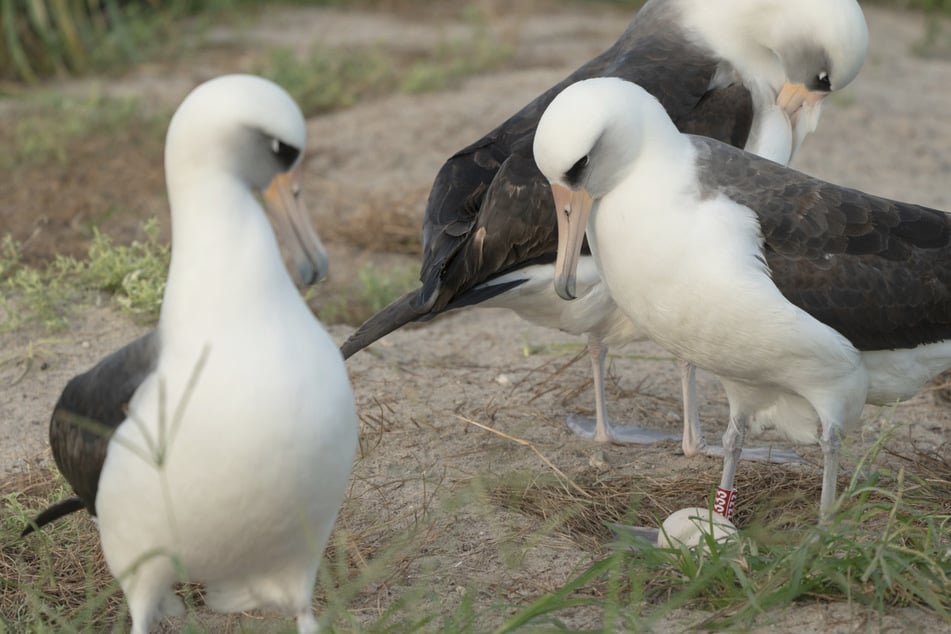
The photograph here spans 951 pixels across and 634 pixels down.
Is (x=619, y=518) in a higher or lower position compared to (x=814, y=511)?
lower

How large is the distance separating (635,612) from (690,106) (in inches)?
96.2

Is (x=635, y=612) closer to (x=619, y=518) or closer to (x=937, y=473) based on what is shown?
(x=619, y=518)

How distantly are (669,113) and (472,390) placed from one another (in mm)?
1367

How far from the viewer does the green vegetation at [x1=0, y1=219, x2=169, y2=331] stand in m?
5.77

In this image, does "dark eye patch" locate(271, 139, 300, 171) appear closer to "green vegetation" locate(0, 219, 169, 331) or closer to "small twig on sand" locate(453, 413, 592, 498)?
"small twig on sand" locate(453, 413, 592, 498)

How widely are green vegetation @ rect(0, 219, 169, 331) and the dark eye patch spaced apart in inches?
106

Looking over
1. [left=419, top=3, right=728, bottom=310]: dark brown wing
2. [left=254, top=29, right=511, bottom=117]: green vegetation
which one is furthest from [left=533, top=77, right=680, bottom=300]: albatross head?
[left=254, top=29, right=511, bottom=117]: green vegetation

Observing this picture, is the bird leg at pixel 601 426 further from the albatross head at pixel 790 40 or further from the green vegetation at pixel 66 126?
the green vegetation at pixel 66 126

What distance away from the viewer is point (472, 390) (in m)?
5.48

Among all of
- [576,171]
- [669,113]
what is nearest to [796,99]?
[669,113]

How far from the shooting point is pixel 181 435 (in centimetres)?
296

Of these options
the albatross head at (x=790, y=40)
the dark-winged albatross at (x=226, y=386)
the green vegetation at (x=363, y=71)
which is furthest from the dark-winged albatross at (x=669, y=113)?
the green vegetation at (x=363, y=71)

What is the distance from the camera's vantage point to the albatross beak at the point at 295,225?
3.19m

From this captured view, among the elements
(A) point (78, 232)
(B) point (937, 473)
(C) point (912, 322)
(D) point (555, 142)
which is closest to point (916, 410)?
(B) point (937, 473)
